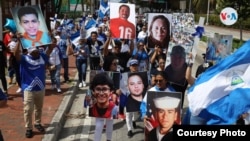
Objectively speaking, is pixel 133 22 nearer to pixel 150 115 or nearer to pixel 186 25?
pixel 186 25

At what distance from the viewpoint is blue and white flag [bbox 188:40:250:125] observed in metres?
4.35

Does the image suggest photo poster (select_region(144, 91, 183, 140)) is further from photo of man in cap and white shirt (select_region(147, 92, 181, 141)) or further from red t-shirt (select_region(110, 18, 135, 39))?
red t-shirt (select_region(110, 18, 135, 39))

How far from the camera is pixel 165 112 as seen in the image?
16.4ft

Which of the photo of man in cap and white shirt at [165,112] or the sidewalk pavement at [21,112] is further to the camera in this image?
the sidewalk pavement at [21,112]

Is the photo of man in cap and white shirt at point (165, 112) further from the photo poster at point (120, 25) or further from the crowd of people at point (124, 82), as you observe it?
the photo poster at point (120, 25)

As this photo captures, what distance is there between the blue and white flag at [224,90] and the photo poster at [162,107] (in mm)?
339

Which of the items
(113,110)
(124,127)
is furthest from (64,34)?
(113,110)

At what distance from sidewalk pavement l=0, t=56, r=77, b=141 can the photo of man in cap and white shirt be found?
263 cm

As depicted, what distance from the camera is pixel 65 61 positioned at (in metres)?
12.3

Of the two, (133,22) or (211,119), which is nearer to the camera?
(211,119)

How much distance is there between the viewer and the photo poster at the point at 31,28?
6.75m

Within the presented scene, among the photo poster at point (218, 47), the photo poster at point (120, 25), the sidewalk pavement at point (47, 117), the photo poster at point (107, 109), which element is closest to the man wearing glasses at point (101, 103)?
the photo poster at point (107, 109)

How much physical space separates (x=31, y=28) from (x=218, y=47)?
154 inches

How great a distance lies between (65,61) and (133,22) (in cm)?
393
